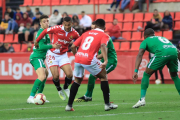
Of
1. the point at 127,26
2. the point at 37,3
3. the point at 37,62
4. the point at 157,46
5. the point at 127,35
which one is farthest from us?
the point at 37,3

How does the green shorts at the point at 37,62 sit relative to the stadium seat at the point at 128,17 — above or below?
below

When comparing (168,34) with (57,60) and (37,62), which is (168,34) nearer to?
(57,60)

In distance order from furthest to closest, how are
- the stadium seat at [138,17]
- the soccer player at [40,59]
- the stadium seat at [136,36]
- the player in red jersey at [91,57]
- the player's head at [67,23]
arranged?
1. the stadium seat at [138,17]
2. the stadium seat at [136,36]
3. the soccer player at [40,59]
4. the player's head at [67,23]
5. the player in red jersey at [91,57]

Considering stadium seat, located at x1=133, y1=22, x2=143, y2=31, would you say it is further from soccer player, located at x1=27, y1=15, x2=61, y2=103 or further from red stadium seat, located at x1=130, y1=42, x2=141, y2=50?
soccer player, located at x1=27, y1=15, x2=61, y2=103

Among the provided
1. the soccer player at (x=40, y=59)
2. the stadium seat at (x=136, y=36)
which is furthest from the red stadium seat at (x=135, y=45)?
the soccer player at (x=40, y=59)

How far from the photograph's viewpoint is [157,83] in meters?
17.2

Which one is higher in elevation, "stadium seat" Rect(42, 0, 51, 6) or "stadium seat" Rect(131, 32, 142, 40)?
"stadium seat" Rect(42, 0, 51, 6)

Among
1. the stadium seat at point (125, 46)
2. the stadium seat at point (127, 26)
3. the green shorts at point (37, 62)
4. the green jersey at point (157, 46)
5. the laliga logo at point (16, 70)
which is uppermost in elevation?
the green jersey at point (157, 46)

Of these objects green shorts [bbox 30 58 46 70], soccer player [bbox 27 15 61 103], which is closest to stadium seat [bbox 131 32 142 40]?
soccer player [bbox 27 15 61 103]

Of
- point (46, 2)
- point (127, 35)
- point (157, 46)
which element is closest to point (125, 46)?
point (127, 35)

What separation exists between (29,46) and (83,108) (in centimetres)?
1146

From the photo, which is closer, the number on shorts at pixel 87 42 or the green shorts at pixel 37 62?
the number on shorts at pixel 87 42

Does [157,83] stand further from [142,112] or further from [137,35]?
[142,112]

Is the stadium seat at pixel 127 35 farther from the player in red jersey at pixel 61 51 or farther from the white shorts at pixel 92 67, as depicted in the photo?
the white shorts at pixel 92 67
